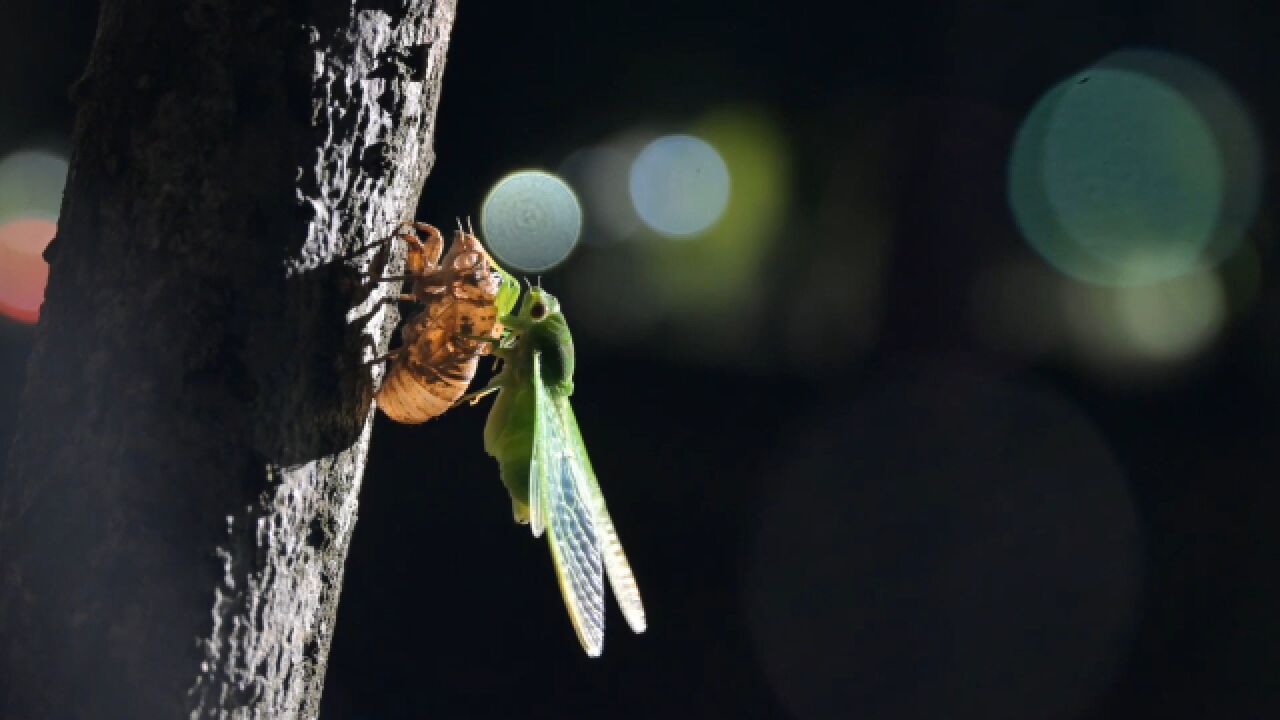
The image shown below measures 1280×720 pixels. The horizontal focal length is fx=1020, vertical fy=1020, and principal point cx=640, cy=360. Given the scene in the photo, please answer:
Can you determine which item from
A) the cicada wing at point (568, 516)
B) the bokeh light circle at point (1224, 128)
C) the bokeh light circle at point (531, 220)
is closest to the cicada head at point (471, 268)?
the cicada wing at point (568, 516)

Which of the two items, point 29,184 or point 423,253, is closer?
point 423,253

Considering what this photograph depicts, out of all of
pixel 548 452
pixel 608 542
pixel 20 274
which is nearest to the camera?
pixel 548 452

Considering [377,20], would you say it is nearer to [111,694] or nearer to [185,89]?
[185,89]

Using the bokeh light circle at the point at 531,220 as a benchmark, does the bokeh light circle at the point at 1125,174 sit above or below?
above

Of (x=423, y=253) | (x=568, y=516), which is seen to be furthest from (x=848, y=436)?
(x=423, y=253)

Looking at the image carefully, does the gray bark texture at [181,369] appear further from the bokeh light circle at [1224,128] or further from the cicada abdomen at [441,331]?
the bokeh light circle at [1224,128]

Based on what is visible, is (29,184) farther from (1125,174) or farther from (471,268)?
(1125,174)

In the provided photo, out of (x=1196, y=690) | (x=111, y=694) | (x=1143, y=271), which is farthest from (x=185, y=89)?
(x=1196, y=690)

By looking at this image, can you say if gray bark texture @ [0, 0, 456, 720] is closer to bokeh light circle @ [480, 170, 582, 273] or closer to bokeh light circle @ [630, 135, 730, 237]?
bokeh light circle @ [480, 170, 582, 273]
